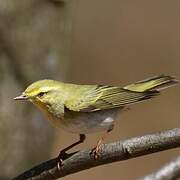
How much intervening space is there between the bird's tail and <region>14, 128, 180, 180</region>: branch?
776mm

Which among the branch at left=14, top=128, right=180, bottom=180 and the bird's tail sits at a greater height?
the bird's tail

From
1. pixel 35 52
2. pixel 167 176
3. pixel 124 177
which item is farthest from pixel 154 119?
pixel 167 176

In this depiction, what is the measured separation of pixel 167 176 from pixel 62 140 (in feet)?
19.1

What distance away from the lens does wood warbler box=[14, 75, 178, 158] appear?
3.55m

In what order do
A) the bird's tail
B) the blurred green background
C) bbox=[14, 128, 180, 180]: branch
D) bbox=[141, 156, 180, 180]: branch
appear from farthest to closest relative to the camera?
the blurred green background → the bird's tail → bbox=[141, 156, 180, 180]: branch → bbox=[14, 128, 180, 180]: branch

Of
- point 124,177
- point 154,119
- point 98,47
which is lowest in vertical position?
point 124,177

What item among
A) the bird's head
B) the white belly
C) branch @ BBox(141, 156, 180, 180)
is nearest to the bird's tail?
the white belly

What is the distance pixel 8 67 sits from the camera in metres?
4.38

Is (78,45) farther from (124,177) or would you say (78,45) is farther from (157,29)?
(124,177)

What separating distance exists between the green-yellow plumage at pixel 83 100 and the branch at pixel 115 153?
19.7 inches

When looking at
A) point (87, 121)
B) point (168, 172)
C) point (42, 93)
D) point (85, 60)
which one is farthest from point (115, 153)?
point (85, 60)

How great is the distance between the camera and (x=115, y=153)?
2.85 meters

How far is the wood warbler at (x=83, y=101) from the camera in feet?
11.6

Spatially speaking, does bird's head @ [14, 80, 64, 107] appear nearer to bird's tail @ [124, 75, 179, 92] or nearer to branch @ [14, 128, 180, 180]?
bird's tail @ [124, 75, 179, 92]
